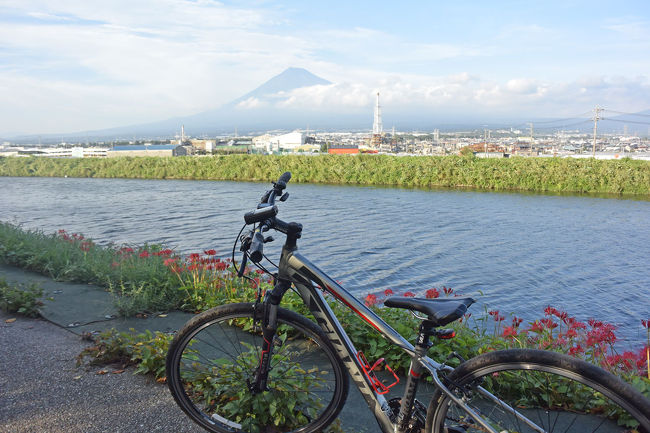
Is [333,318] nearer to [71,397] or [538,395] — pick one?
[538,395]

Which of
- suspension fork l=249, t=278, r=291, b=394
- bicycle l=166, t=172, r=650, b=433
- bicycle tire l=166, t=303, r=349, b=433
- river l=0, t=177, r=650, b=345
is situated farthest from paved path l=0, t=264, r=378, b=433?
river l=0, t=177, r=650, b=345

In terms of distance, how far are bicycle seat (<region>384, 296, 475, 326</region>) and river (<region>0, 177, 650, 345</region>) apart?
16.7 feet

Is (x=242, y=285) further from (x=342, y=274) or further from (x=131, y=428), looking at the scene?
(x=342, y=274)

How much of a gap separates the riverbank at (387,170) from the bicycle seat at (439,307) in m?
23.0

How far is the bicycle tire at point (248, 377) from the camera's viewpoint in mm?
2713

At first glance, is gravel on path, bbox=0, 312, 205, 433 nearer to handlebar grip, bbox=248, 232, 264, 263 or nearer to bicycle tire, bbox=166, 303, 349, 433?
bicycle tire, bbox=166, 303, 349, 433

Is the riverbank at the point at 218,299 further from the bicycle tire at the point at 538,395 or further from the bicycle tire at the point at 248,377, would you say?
the bicycle tire at the point at 538,395

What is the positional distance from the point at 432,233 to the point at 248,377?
11495mm

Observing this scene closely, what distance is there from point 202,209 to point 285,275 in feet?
53.4

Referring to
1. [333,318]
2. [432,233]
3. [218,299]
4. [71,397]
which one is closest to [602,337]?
[333,318]

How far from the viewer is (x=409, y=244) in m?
12.5

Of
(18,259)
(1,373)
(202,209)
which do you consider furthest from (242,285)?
(202,209)

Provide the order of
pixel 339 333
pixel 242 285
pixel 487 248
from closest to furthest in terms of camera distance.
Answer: pixel 339 333 → pixel 242 285 → pixel 487 248

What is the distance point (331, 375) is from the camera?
282cm
